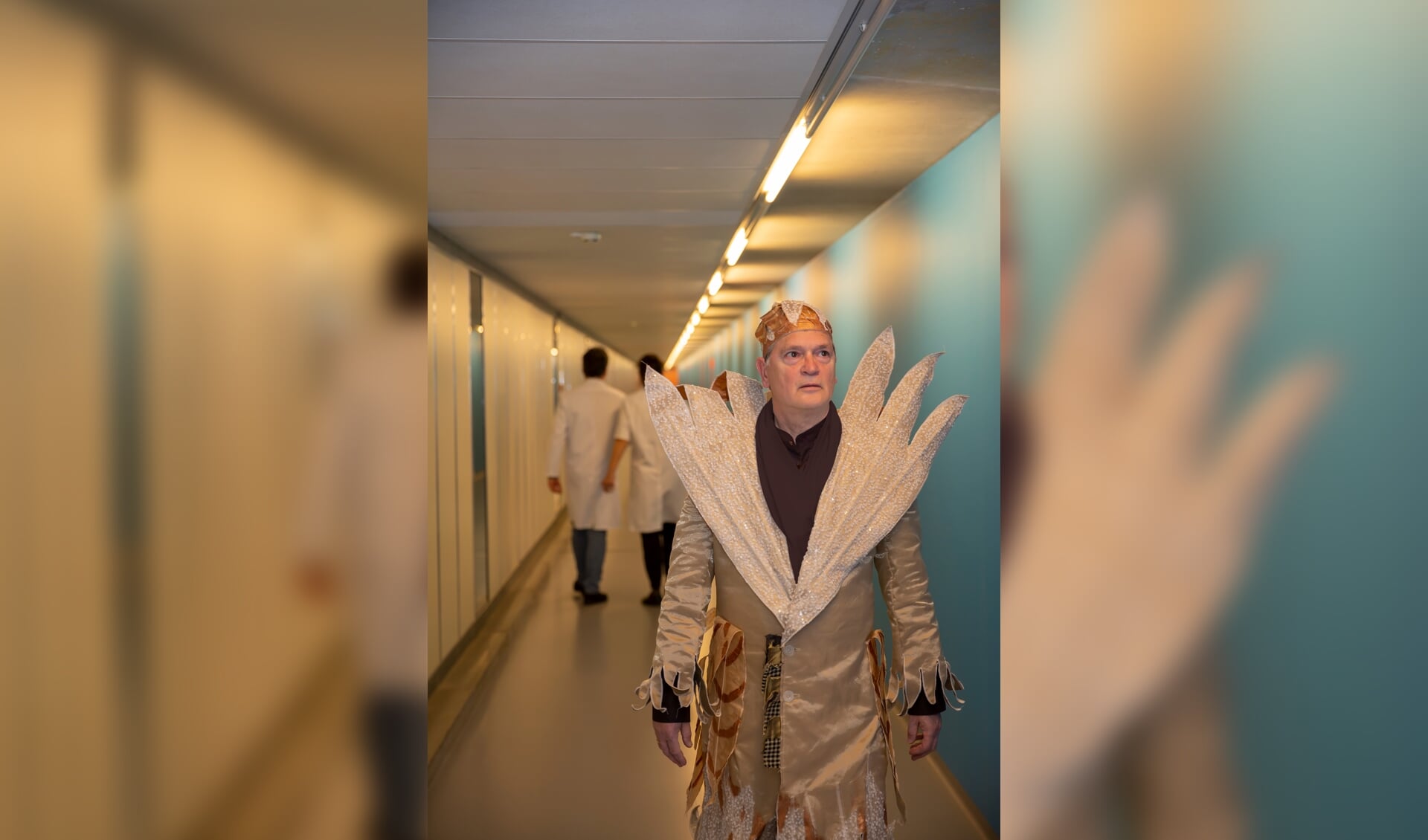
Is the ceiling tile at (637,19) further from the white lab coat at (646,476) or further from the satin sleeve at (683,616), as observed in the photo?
the white lab coat at (646,476)

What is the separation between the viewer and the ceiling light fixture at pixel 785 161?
147 inches

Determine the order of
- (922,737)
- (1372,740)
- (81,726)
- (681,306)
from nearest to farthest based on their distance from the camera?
(81,726)
(1372,740)
(922,737)
(681,306)

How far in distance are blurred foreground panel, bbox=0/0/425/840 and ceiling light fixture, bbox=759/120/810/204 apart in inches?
95.5

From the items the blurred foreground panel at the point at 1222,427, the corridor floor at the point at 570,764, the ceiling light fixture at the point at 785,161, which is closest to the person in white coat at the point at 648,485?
the corridor floor at the point at 570,764

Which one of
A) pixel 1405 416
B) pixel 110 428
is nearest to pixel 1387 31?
pixel 1405 416

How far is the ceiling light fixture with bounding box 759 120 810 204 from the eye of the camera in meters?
3.73

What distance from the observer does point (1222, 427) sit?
1342mm

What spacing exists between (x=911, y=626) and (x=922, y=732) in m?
0.25

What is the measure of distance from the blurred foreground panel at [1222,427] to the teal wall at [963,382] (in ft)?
5.61

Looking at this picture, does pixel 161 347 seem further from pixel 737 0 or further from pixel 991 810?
pixel 991 810

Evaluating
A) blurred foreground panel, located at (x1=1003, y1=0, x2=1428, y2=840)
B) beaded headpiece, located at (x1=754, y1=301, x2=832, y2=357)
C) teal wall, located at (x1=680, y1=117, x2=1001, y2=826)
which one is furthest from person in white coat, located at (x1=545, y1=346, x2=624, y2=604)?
blurred foreground panel, located at (x1=1003, y1=0, x2=1428, y2=840)

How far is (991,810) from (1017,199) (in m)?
2.54

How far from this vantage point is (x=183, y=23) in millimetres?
1143

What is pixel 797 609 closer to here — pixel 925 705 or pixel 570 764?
pixel 925 705
